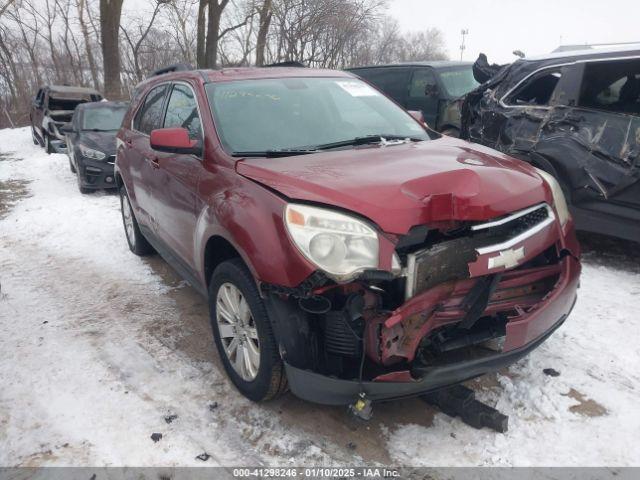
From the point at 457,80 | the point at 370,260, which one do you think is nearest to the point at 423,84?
the point at 457,80

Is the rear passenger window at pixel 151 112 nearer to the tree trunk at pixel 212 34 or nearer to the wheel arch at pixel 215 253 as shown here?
the wheel arch at pixel 215 253

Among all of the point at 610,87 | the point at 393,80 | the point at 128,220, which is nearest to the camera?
the point at 610,87

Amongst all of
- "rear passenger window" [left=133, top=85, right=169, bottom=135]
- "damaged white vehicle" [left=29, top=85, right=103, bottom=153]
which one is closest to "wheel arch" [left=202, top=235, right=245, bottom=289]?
"rear passenger window" [left=133, top=85, right=169, bottom=135]

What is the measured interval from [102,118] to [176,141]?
312 inches

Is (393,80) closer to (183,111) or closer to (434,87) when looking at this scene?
(434,87)

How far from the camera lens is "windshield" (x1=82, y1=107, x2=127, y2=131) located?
9.95 metres

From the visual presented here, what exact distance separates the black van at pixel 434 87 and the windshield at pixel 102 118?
512 cm

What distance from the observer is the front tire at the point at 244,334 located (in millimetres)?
2598

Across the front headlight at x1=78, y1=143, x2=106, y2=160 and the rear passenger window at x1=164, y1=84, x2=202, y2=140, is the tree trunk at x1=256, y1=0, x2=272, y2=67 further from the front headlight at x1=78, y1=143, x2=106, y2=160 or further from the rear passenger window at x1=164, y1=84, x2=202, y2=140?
the rear passenger window at x1=164, y1=84, x2=202, y2=140

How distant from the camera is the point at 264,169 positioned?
9.07 feet

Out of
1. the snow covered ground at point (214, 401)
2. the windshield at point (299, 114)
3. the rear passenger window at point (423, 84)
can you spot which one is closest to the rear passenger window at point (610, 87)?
the snow covered ground at point (214, 401)

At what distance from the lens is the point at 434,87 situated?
27.7ft

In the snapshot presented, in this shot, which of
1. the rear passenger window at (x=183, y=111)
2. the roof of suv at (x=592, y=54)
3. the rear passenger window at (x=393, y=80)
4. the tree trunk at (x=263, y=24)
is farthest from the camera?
the tree trunk at (x=263, y=24)

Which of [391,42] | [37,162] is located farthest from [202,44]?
[391,42]
